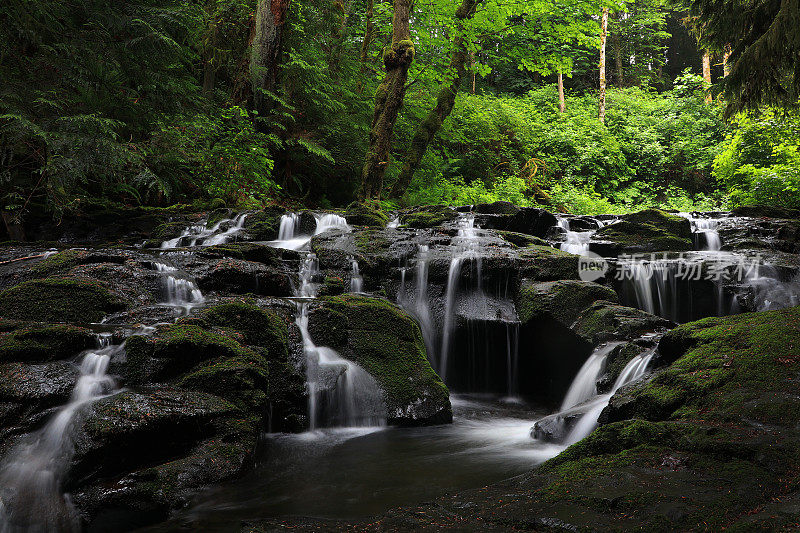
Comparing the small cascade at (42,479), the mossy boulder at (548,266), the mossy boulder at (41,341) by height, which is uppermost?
the mossy boulder at (548,266)

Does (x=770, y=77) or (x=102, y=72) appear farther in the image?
(x=102, y=72)

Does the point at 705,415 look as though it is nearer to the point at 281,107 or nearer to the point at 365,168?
the point at 365,168

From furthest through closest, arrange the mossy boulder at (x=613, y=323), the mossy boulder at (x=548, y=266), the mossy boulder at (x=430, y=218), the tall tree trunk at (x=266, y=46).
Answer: the tall tree trunk at (x=266, y=46)
the mossy boulder at (x=430, y=218)
the mossy boulder at (x=548, y=266)
the mossy boulder at (x=613, y=323)

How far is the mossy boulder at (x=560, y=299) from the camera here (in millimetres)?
6871

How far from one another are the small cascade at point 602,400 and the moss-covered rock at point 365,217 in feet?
21.9

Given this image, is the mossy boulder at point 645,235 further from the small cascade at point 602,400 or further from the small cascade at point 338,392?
the small cascade at point 338,392

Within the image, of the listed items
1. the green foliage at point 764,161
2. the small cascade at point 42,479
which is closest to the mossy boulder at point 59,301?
the small cascade at point 42,479

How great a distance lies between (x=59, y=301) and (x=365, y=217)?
683 cm

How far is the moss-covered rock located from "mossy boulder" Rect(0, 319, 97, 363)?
7093mm

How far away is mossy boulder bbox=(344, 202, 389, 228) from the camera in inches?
442

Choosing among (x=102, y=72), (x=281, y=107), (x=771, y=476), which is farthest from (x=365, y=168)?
(x=771, y=476)

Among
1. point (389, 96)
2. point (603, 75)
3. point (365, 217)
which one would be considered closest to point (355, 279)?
point (365, 217)

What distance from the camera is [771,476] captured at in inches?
103

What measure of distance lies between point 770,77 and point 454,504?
18.9ft
